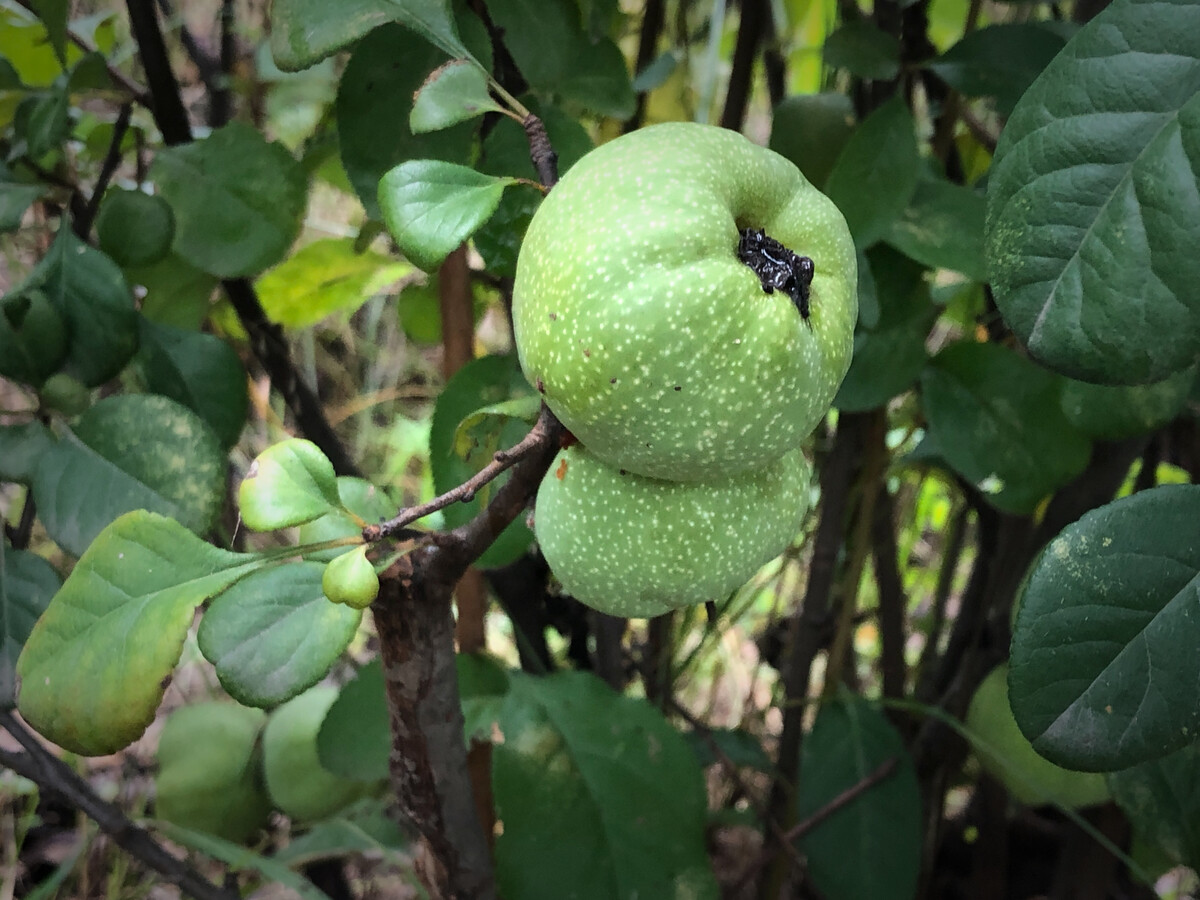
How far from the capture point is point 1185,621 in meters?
0.31

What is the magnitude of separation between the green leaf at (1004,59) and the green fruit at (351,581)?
440 mm

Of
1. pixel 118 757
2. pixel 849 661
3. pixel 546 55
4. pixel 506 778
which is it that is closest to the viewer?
pixel 546 55

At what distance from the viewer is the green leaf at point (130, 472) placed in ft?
1.38

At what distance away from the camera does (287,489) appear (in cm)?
30

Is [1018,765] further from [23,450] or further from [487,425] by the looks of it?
[23,450]

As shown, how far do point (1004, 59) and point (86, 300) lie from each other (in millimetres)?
523

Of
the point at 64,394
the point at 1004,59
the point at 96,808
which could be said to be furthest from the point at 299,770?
the point at 1004,59

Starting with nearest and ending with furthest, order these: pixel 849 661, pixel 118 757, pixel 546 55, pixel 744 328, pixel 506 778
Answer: pixel 744 328 → pixel 546 55 → pixel 506 778 → pixel 849 661 → pixel 118 757

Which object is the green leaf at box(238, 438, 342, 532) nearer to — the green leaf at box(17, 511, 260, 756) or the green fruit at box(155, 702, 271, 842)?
the green leaf at box(17, 511, 260, 756)

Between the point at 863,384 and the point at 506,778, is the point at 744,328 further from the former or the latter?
the point at 506,778

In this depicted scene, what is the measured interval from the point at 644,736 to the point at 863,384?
27cm

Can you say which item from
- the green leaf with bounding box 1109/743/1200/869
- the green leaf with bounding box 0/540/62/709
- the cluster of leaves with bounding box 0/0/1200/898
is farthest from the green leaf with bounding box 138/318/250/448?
the green leaf with bounding box 1109/743/1200/869

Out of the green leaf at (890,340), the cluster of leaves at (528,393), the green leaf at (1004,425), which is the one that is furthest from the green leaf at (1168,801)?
A: the green leaf at (890,340)

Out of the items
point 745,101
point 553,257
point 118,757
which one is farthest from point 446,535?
point 118,757
